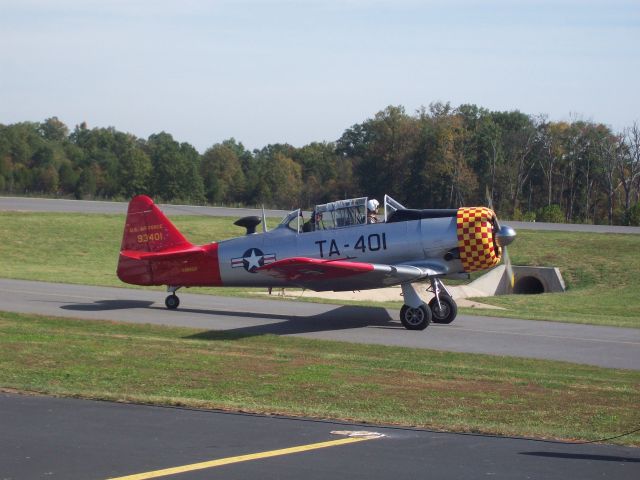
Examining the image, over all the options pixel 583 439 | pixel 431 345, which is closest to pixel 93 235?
pixel 431 345

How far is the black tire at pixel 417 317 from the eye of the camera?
18875 mm

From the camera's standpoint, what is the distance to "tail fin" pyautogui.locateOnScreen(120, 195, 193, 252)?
69.9 feet

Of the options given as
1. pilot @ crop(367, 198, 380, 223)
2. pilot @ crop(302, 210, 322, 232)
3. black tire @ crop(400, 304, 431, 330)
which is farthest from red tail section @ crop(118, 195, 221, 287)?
black tire @ crop(400, 304, 431, 330)

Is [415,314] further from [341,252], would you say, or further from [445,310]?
[341,252]

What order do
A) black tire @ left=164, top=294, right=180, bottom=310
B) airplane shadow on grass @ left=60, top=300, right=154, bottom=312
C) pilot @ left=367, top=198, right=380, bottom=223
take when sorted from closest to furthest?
pilot @ left=367, top=198, right=380, bottom=223, airplane shadow on grass @ left=60, top=300, right=154, bottom=312, black tire @ left=164, top=294, right=180, bottom=310

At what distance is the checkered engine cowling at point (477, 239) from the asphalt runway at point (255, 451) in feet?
31.9

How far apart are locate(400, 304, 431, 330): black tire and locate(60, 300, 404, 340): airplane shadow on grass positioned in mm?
358

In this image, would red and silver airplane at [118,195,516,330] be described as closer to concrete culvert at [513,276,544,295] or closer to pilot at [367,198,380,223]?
pilot at [367,198,380,223]

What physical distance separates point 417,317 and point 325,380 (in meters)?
6.26

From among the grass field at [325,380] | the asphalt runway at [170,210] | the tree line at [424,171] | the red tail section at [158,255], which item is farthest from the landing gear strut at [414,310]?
the tree line at [424,171]

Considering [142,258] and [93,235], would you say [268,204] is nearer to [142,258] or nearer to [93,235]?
[93,235]

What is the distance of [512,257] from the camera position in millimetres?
35906

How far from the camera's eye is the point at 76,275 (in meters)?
29.9

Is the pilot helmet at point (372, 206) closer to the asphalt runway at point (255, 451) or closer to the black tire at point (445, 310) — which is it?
the black tire at point (445, 310)
